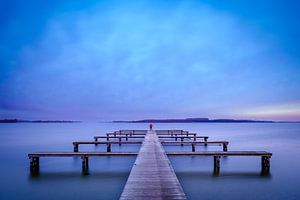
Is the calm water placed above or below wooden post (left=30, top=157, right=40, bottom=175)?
below

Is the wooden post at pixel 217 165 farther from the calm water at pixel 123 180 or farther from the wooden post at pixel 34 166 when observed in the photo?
the wooden post at pixel 34 166

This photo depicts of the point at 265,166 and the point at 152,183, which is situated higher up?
the point at 152,183

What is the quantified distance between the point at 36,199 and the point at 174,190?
242 inches

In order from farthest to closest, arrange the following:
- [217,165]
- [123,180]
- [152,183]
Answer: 1. [217,165]
2. [123,180]
3. [152,183]

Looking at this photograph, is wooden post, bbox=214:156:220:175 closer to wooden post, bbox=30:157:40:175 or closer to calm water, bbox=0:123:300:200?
calm water, bbox=0:123:300:200

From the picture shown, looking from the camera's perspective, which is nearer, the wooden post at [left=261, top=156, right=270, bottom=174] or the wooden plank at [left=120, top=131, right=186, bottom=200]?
the wooden plank at [left=120, top=131, right=186, bottom=200]

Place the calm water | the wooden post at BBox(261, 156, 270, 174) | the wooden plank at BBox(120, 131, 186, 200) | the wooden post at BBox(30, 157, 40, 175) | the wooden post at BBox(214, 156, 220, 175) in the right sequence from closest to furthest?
the wooden plank at BBox(120, 131, 186, 200) < the calm water < the wooden post at BBox(30, 157, 40, 175) < the wooden post at BBox(214, 156, 220, 175) < the wooden post at BBox(261, 156, 270, 174)

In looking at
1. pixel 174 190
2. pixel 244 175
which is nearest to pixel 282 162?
pixel 244 175

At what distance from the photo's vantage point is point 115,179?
11.0m

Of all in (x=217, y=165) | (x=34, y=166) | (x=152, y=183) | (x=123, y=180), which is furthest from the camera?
(x=217, y=165)

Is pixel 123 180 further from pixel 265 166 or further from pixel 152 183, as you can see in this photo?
pixel 265 166

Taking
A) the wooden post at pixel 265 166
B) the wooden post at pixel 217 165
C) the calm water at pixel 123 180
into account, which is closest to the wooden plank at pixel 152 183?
the calm water at pixel 123 180

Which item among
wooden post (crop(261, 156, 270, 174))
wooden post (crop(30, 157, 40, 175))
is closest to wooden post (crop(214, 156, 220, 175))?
wooden post (crop(261, 156, 270, 174))

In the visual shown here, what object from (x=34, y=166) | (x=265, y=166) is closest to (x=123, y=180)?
(x=34, y=166)
